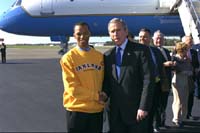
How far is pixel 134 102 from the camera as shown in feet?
15.5

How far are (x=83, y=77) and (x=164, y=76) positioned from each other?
2.76m

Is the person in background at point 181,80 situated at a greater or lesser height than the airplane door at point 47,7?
lesser

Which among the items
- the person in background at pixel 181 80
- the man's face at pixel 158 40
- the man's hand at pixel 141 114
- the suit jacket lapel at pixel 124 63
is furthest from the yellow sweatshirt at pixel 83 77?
the person in background at pixel 181 80

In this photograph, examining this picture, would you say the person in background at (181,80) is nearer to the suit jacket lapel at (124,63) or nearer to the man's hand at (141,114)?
the suit jacket lapel at (124,63)

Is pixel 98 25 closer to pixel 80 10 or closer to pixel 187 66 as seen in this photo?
pixel 80 10

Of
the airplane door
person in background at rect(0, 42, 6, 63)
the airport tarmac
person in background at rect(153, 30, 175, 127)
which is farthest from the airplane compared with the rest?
person in background at rect(153, 30, 175, 127)

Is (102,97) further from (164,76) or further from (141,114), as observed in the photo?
(164,76)

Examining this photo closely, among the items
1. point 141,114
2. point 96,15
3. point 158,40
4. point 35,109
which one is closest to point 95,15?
point 96,15

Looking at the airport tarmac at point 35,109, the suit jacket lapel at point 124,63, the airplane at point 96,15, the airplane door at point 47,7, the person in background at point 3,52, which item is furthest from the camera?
the person in background at point 3,52

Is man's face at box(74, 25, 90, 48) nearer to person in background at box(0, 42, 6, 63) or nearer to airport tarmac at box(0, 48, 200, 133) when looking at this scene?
airport tarmac at box(0, 48, 200, 133)

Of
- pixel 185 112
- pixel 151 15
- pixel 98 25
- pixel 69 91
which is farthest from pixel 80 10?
pixel 69 91

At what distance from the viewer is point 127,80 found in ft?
15.4

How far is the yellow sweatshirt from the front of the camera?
473 cm

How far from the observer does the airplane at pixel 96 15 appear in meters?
24.3
